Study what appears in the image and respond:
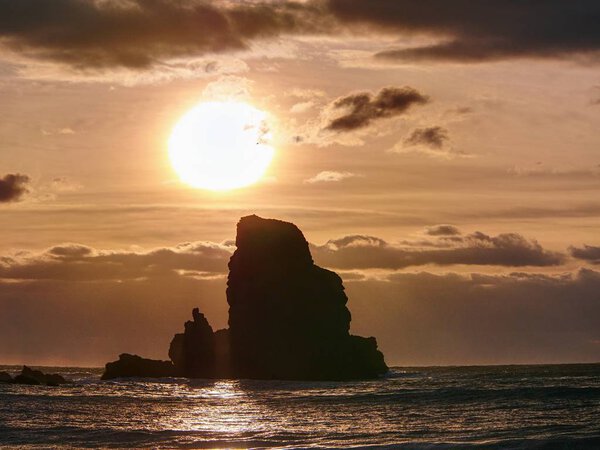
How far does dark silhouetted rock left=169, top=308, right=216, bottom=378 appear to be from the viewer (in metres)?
136

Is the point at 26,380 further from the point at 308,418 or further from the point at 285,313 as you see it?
the point at 308,418

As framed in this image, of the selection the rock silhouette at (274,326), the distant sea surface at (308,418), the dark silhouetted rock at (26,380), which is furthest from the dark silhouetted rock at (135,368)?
the distant sea surface at (308,418)

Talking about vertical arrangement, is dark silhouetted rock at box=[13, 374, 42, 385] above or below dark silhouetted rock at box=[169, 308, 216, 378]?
below

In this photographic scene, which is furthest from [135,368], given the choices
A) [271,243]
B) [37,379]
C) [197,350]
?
[271,243]

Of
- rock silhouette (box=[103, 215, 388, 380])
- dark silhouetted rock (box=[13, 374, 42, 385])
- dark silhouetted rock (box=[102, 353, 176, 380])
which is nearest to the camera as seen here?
dark silhouetted rock (box=[13, 374, 42, 385])

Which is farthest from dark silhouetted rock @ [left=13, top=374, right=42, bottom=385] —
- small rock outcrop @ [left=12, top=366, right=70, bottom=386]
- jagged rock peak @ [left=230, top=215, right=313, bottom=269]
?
jagged rock peak @ [left=230, top=215, right=313, bottom=269]

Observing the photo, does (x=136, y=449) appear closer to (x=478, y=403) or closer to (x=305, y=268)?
(x=478, y=403)

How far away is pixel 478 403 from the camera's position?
8038 cm

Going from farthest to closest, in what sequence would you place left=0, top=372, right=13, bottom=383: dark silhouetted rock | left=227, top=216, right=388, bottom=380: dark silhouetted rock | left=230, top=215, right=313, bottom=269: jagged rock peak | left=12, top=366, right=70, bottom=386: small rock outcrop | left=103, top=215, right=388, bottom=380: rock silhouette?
left=230, top=215, right=313, bottom=269: jagged rock peak → left=103, top=215, right=388, bottom=380: rock silhouette → left=227, top=216, right=388, bottom=380: dark silhouetted rock → left=0, top=372, right=13, bottom=383: dark silhouetted rock → left=12, top=366, right=70, bottom=386: small rock outcrop

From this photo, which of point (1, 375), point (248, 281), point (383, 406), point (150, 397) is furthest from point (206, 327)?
point (383, 406)

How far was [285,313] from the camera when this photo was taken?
136000 millimetres

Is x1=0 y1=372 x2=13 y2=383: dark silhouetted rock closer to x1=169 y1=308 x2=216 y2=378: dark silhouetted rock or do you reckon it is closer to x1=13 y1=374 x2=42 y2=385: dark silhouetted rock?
x1=13 y1=374 x2=42 y2=385: dark silhouetted rock

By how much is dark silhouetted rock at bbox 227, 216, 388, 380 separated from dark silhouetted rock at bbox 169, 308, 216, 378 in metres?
3.31

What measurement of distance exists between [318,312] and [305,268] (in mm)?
6068
